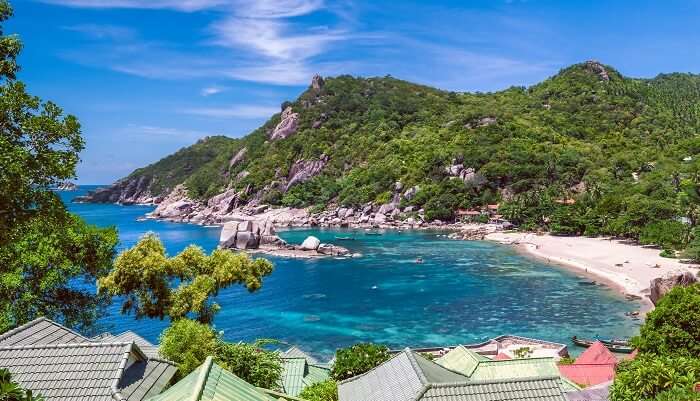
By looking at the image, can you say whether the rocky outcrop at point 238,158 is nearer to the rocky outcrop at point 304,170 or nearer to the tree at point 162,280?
the rocky outcrop at point 304,170

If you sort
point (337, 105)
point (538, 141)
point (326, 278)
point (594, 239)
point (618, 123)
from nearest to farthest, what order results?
point (326, 278) < point (594, 239) < point (538, 141) < point (618, 123) < point (337, 105)

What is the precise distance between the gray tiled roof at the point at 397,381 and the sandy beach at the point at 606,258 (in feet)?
161

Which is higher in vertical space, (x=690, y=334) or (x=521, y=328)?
(x=690, y=334)

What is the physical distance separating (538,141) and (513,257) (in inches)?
2867

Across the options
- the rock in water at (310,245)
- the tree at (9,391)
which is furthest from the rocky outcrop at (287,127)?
the tree at (9,391)

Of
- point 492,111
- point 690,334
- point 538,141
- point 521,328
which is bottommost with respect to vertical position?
point 521,328

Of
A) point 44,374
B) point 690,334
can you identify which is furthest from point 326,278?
point 44,374

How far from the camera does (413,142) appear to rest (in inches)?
6358

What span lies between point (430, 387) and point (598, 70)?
214 m

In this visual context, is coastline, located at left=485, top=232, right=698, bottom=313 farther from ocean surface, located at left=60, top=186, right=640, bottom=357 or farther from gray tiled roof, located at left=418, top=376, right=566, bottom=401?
gray tiled roof, located at left=418, top=376, right=566, bottom=401

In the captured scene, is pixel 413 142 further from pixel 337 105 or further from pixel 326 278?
pixel 326 278

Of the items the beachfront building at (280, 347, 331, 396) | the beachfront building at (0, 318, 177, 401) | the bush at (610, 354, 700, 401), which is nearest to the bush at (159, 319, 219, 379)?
the beachfront building at (280, 347, 331, 396)

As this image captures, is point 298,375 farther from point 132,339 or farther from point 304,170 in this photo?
point 304,170

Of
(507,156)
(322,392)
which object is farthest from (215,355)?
(507,156)
